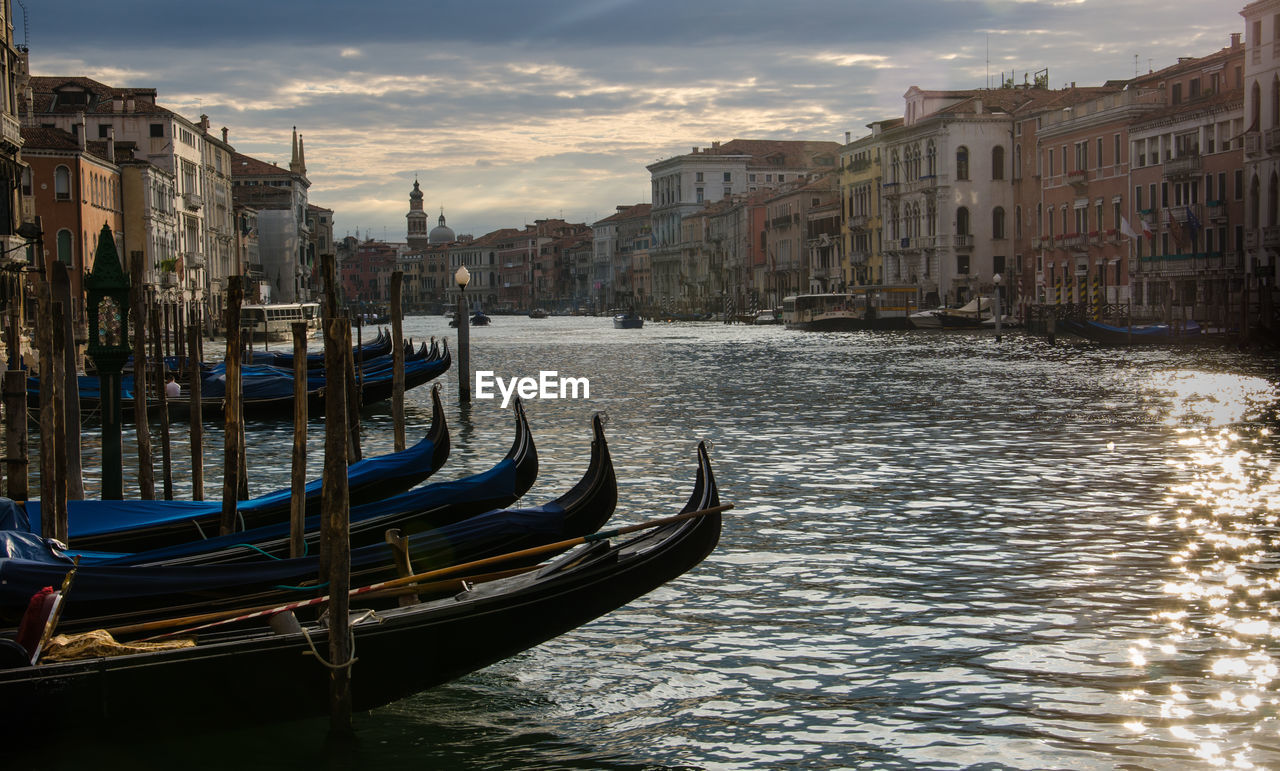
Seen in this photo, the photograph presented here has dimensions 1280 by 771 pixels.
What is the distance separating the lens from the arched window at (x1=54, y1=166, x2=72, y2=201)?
3658cm

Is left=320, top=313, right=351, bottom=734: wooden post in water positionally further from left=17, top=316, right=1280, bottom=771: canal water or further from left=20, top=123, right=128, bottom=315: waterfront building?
left=20, top=123, right=128, bottom=315: waterfront building

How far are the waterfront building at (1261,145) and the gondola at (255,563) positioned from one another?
93.5 ft

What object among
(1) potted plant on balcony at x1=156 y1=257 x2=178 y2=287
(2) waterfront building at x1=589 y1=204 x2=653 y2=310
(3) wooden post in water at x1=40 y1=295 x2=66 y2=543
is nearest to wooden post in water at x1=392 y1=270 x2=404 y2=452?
(3) wooden post in water at x1=40 y1=295 x2=66 y2=543

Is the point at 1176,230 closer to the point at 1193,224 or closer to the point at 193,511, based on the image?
the point at 1193,224

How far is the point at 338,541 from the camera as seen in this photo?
5.05 m

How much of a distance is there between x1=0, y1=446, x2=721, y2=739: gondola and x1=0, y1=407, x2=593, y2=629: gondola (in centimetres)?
27

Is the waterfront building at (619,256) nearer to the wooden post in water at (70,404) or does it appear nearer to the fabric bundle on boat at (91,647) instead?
the wooden post in water at (70,404)

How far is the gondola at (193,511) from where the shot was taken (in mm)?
7172

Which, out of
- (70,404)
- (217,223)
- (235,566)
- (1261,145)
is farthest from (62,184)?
(235,566)

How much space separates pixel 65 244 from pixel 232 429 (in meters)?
31.2

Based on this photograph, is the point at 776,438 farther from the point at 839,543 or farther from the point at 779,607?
the point at 779,607

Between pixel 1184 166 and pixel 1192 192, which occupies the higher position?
pixel 1184 166

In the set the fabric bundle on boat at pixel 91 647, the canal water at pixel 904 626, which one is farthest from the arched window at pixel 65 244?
the fabric bundle on boat at pixel 91 647

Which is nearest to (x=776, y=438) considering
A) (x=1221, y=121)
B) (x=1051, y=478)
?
(x=1051, y=478)
